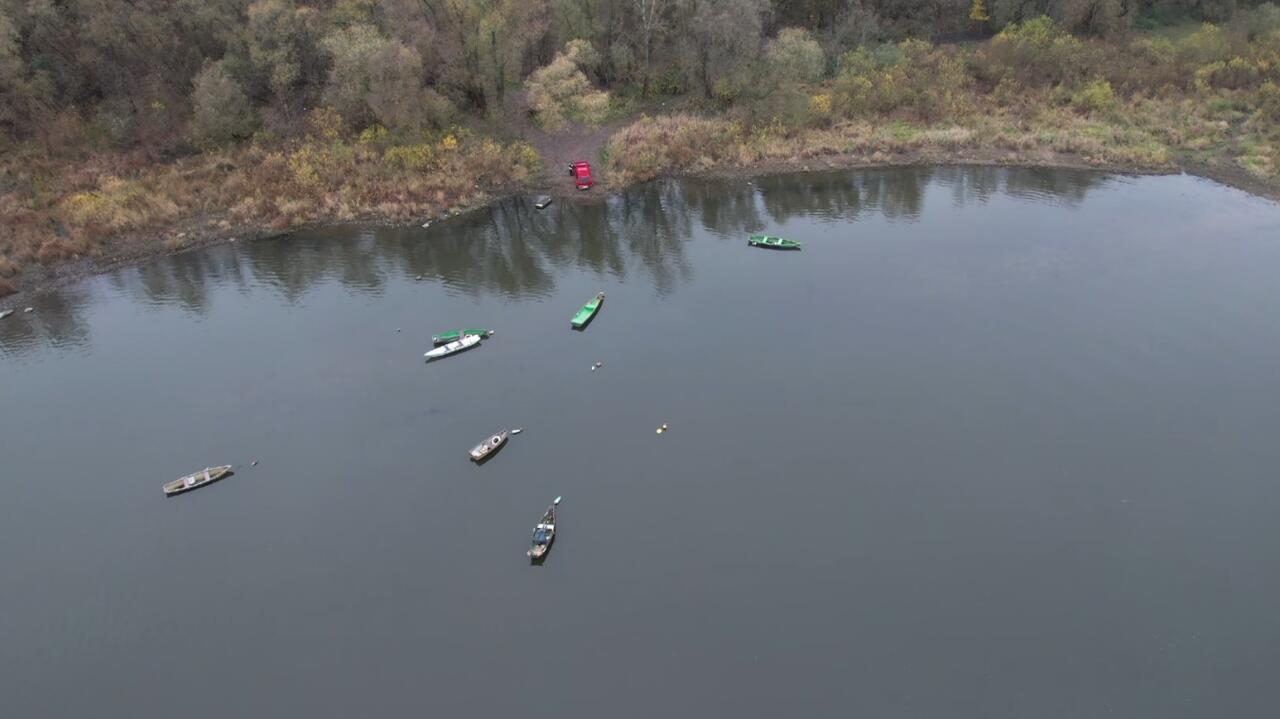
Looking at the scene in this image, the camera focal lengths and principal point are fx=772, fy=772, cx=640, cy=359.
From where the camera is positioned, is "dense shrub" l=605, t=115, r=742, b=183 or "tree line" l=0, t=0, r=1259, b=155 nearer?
"tree line" l=0, t=0, r=1259, b=155

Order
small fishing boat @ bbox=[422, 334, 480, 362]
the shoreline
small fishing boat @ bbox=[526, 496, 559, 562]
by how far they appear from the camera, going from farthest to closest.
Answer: the shoreline < small fishing boat @ bbox=[422, 334, 480, 362] < small fishing boat @ bbox=[526, 496, 559, 562]

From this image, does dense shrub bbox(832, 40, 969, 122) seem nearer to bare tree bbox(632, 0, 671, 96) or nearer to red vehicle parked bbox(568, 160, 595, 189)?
bare tree bbox(632, 0, 671, 96)

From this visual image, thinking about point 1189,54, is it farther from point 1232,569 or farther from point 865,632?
point 865,632

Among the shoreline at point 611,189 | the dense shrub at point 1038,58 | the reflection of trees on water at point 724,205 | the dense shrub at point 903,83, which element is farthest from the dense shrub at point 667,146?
the dense shrub at point 1038,58

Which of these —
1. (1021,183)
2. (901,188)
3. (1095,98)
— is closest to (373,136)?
(901,188)

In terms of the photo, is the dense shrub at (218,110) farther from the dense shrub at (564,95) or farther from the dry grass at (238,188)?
the dense shrub at (564,95)


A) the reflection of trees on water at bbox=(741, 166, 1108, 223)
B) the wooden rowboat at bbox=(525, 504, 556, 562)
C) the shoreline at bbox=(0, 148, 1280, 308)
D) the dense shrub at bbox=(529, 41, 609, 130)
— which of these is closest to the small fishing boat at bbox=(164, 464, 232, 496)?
the wooden rowboat at bbox=(525, 504, 556, 562)

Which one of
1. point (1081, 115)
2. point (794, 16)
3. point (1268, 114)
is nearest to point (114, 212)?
point (794, 16)
